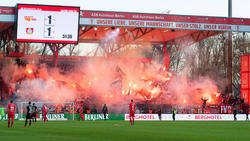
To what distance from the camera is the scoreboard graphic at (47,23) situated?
143 feet

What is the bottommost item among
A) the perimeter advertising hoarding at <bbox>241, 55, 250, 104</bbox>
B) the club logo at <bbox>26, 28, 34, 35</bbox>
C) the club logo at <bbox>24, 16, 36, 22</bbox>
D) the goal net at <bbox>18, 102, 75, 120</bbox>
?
the goal net at <bbox>18, 102, 75, 120</bbox>

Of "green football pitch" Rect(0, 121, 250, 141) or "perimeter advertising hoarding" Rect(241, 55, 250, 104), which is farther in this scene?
"perimeter advertising hoarding" Rect(241, 55, 250, 104)

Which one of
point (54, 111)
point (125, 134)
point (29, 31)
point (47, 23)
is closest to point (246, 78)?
point (54, 111)

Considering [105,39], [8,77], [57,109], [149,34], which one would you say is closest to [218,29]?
[149,34]

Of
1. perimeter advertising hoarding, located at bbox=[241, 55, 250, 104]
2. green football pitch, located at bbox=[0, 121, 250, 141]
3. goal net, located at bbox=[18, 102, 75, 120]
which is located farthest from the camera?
perimeter advertising hoarding, located at bbox=[241, 55, 250, 104]

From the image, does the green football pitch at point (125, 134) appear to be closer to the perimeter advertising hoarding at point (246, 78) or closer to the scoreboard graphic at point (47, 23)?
the scoreboard graphic at point (47, 23)

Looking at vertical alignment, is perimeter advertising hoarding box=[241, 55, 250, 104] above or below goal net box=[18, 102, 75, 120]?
above

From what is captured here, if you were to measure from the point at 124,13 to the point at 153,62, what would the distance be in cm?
1240

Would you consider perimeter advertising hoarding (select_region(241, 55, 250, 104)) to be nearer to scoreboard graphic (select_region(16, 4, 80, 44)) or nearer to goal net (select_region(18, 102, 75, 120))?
goal net (select_region(18, 102, 75, 120))

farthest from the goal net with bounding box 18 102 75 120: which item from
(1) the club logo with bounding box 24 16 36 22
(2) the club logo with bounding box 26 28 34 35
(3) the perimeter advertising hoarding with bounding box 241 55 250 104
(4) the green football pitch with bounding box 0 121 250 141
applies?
(4) the green football pitch with bounding box 0 121 250 141

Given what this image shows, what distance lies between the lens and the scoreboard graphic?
43.6 metres

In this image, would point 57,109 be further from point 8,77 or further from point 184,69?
point 184,69

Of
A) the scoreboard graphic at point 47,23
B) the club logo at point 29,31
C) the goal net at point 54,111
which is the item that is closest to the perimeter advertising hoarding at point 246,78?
the goal net at point 54,111

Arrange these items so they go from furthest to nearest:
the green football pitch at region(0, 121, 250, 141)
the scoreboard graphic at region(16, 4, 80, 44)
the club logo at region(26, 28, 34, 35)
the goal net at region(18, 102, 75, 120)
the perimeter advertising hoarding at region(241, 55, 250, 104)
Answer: the perimeter advertising hoarding at region(241, 55, 250, 104) → the goal net at region(18, 102, 75, 120) → the club logo at region(26, 28, 34, 35) → the scoreboard graphic at region(16, 4, 80, 44) → the green football pitch at region(0, 121, 250, 141)
